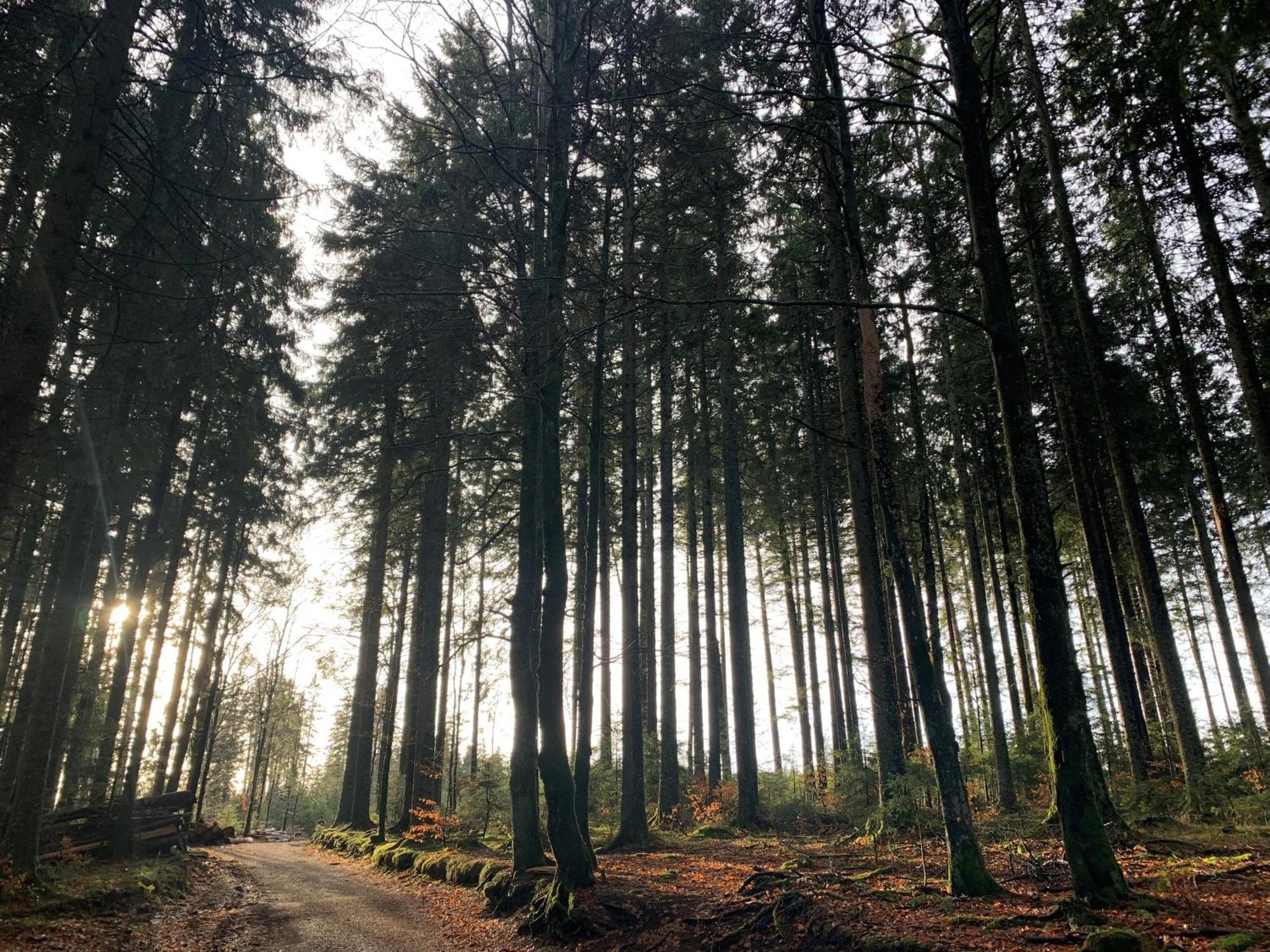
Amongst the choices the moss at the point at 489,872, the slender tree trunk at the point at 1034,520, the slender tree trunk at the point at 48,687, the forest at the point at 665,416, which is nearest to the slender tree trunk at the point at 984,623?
the forest at the point at 665,416

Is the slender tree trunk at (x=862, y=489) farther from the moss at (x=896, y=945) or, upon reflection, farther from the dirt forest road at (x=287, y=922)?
the dirt forest road at (x=287, y=922)

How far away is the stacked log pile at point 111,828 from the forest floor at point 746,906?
1225mm

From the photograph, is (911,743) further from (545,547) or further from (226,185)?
(226,185)

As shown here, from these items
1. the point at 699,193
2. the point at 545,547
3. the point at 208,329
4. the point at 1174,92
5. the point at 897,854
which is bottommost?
the point at 897,854

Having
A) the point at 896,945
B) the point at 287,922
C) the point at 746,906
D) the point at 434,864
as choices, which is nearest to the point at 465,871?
the point at 434,864

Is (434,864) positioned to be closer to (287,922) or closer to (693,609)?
(287,922)

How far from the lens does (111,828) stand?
1366 centimetres

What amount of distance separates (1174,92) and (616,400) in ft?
35.5

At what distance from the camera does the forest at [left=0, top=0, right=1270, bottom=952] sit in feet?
21.8

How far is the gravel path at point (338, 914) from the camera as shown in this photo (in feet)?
24.7

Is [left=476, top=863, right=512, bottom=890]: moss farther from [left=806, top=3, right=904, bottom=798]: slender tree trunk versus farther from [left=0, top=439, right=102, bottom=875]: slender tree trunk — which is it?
[left=806, top=3, right=904, bottom=798]: slender tree trunk

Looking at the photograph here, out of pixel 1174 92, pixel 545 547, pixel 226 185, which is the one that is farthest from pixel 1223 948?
pixel 226 185

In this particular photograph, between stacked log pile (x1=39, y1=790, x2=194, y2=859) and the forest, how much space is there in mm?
125

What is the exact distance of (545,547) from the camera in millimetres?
8734
